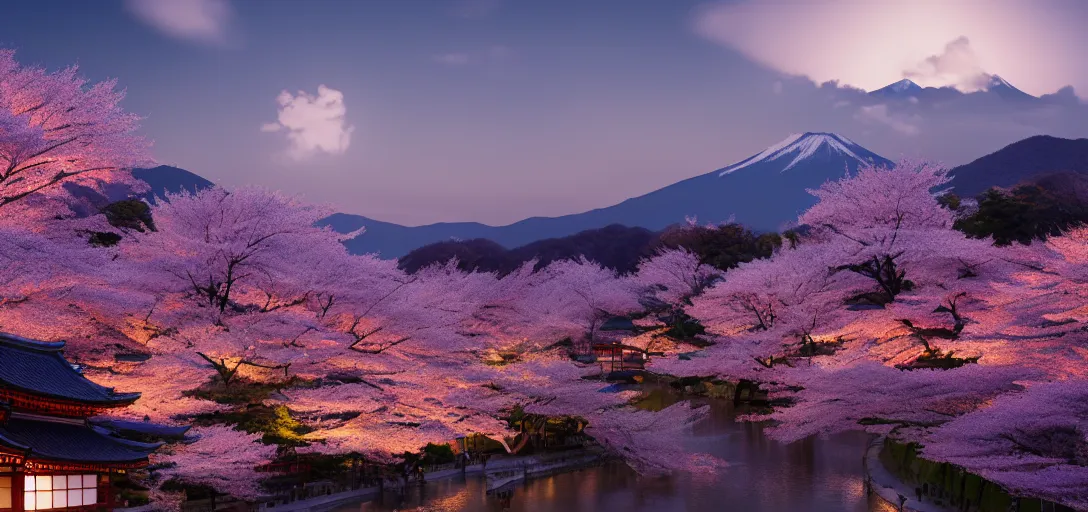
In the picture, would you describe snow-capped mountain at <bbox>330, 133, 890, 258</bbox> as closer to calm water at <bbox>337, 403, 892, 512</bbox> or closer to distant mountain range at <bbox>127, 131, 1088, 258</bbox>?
distant mountain range at <bbox>127, 131, 1088, 258</bbox>

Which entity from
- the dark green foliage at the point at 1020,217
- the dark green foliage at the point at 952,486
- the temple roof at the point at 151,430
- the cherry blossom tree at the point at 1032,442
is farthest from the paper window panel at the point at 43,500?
the dark green foliage at the point at 1020,217

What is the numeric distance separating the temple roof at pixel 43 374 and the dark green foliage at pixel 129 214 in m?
23.0

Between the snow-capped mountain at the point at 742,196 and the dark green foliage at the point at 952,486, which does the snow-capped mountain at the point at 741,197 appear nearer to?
the snow-capped mountain at the point at 742,196

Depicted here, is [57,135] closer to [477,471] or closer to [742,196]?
[477,471]

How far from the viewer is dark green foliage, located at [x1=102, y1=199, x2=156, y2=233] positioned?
35.3 metres

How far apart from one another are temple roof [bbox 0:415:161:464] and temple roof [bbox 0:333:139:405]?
70 centimetres

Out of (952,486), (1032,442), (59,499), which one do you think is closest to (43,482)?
(59,499)

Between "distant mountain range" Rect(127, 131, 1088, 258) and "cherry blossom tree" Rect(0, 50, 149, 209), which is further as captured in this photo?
"distant mountain range" Rect(127, 131, 1088, 258)

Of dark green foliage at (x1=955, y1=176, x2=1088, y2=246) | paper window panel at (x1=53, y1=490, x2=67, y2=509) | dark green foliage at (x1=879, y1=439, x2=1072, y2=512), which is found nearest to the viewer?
paper window panel at (x1=53, y1=490, x2=67, y2=509)

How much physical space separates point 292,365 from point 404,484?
5021 mm

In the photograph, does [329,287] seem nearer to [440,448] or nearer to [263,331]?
[263,331]

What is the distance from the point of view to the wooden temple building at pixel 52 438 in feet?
41.5

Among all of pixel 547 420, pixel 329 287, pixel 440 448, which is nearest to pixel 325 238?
pixel 329 287

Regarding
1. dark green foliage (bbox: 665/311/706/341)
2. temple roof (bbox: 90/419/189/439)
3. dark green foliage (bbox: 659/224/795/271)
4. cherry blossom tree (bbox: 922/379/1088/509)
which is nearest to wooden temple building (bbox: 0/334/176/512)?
temple roof (bbox: 90/419/189/439)
